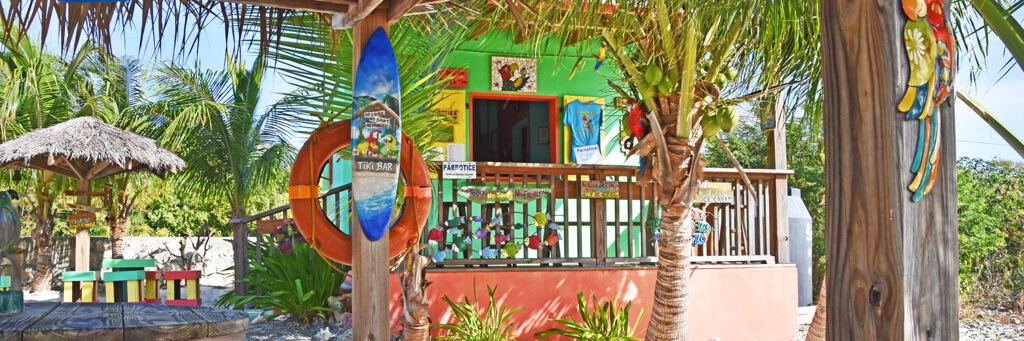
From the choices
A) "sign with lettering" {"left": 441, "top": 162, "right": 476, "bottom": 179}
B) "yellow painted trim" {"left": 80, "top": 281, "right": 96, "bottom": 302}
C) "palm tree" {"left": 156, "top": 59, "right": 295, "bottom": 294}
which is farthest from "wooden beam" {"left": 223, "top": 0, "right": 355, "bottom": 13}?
"palm tree" {"left": 156, "top": 59, "right": 295, "bottom": 294}

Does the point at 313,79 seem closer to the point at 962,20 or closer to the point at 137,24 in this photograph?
the point at 137,24

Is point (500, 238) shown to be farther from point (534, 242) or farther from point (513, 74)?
point (513, 74)

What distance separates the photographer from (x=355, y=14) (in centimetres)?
447

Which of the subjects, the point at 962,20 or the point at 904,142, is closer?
the point at 904,142

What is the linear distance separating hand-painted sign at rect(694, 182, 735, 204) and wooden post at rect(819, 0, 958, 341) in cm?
579

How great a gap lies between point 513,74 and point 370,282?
6301 mm

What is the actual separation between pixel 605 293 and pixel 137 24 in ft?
15.5

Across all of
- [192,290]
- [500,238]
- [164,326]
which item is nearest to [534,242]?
[500,238]

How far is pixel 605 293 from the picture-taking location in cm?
735

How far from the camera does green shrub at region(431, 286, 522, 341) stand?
657 cm

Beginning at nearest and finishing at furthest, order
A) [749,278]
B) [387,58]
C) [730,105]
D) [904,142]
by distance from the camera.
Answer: [904,142]
[387,58]
[730,105]
[749,278]

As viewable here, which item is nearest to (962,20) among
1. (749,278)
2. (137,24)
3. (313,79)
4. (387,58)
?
(749,278)

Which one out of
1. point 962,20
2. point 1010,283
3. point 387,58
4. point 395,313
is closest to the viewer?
point 387,58

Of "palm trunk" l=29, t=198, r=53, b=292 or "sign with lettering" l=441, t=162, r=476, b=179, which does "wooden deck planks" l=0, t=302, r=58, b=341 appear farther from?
"palm trunk" l=29, t=198, r=53, b=292
